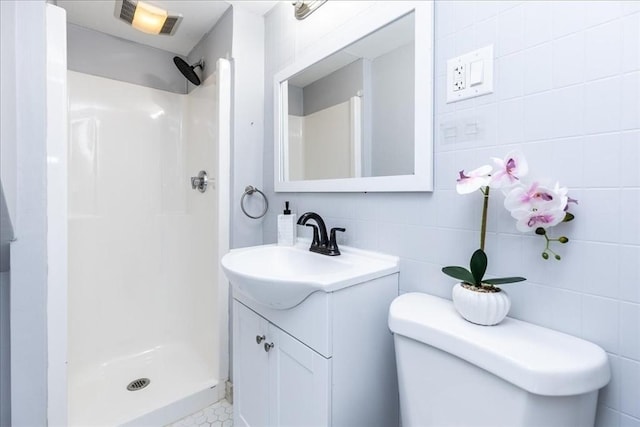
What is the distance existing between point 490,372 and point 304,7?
1.55 meters

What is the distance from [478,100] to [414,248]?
47 centimetres

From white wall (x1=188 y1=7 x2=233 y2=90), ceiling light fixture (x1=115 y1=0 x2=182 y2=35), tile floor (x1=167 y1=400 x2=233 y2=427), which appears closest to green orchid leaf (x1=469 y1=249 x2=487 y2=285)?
tile floor (x1=167 y1=400 x2=233 y2=427)

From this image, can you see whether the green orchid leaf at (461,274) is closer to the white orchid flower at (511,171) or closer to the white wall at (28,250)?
the white orchid flower at (511,171)

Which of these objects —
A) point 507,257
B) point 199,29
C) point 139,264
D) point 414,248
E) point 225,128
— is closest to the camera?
point 507,257

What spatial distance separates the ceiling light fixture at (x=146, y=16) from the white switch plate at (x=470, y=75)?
157cm

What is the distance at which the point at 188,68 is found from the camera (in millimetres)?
1875

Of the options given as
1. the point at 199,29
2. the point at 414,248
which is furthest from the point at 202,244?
the point at 414,248

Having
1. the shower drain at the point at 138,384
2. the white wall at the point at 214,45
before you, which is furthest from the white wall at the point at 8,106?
the shower drain at the point at 138,384

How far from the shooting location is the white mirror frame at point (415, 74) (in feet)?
3.05

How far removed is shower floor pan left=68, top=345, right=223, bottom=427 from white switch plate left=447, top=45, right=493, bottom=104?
1727 millimetres

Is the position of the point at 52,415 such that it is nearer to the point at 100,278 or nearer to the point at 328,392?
the point at 100,278

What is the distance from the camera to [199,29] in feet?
6.07

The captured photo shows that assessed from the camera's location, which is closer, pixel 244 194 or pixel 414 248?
pixel 414 248

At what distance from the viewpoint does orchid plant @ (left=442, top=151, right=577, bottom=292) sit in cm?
65
